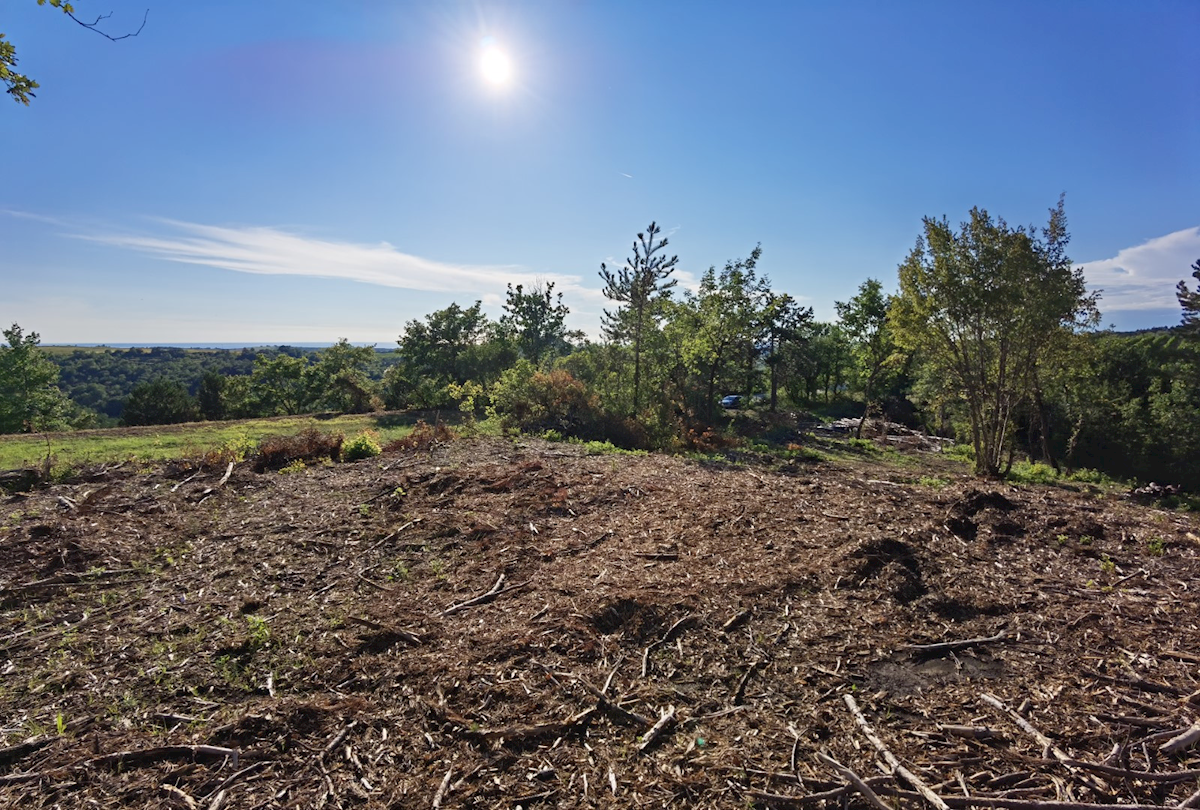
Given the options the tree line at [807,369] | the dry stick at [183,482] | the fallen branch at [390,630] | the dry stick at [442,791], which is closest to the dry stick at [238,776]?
the dry stick at [442,791]

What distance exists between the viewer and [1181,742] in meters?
2.76

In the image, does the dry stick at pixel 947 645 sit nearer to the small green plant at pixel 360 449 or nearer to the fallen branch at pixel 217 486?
the fallen branch at pixel 217 486

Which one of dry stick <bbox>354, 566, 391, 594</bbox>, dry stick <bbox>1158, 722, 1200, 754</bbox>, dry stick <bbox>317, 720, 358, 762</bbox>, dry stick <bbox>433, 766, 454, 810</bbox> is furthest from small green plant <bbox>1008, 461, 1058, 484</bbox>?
dry stick <bbox>317, 720, 358, 762</bbox>

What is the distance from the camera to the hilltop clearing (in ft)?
9.27

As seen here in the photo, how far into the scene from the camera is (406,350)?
32.7m

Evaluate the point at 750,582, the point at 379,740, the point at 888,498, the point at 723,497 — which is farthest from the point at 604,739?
the point at 888,498

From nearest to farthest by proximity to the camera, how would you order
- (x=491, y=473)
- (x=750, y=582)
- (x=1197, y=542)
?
(x=750, y=582) → (x=1197, y=542) → (x=491, y=473)

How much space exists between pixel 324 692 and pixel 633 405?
1481 centimetres

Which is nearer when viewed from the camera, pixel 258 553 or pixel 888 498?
pixel 258 553

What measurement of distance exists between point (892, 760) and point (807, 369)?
128 feet

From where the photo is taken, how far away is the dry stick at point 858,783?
2.51 meters

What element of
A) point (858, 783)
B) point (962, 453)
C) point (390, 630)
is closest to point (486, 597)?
point (390, 630)

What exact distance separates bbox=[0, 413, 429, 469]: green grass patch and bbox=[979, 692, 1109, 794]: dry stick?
12186 mm

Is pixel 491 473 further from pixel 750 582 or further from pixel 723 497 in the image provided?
pixel 750 582
